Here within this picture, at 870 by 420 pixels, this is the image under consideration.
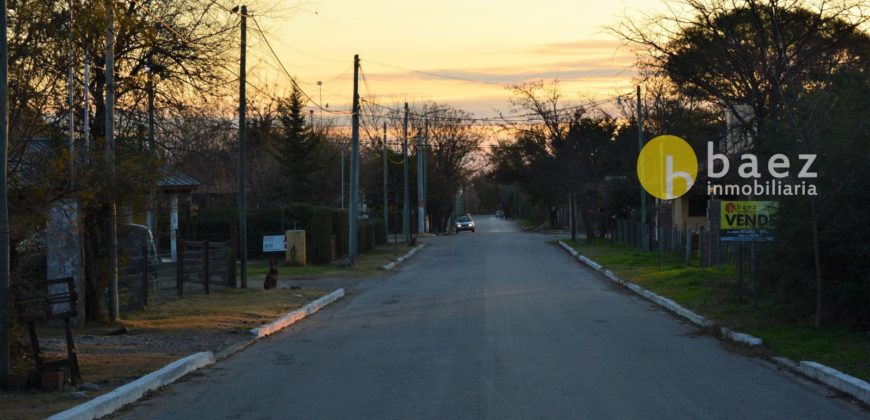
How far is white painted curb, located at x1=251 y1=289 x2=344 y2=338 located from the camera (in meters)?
16.6

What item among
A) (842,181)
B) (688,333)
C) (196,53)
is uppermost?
(196,53)

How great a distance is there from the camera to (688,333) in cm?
1606

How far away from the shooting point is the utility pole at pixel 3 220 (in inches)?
388

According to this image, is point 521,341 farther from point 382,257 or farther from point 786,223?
point 382,257

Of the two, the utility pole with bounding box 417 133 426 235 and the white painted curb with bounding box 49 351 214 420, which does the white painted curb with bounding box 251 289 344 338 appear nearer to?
the white painted curb with bounding box 49 351 214 420

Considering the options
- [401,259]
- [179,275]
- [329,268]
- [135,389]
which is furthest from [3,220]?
[401,259]

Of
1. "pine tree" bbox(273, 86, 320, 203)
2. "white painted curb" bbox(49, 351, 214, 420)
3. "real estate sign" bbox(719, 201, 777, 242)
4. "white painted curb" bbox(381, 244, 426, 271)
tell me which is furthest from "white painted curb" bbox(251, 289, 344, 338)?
"pine tree" bbox(273, 86, 320, 203)

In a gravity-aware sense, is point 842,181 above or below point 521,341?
above

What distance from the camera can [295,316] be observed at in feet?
63.9

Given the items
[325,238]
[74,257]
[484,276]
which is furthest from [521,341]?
[325,238]

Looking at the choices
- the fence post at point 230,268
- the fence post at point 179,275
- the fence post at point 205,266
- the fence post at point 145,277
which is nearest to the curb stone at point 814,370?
the fence post at point 145,277

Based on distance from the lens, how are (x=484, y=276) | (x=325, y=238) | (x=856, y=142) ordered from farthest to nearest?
(x=325, y=238)
(x=484, y=276)
(x=856, y=142)

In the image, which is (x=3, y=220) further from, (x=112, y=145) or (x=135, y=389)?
(x=112, y=145)

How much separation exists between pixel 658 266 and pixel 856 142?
1783cm
